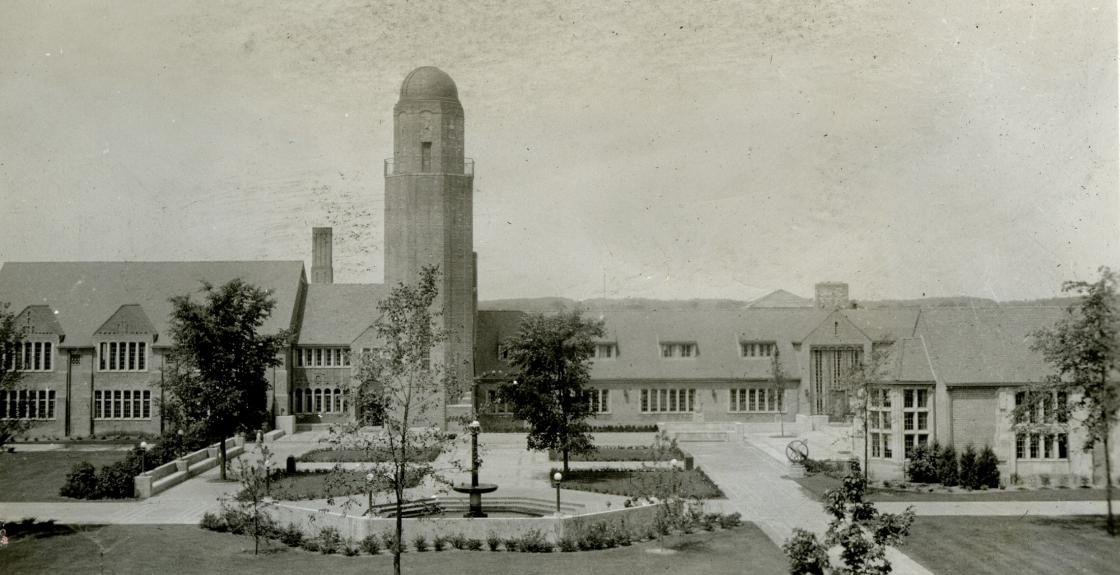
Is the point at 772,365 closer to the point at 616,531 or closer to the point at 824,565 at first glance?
the point at 616,531

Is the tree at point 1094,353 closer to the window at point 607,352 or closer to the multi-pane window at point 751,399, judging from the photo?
the multi-pane window at point 751,399

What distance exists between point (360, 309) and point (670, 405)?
20.0 m

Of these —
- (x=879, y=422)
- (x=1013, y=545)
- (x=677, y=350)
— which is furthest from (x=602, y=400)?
(x=1013, y=545)

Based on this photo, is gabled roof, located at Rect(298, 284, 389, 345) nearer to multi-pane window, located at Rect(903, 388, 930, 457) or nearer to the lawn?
the lawn

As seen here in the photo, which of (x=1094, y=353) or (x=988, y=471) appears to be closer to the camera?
(x=1094, y=353)

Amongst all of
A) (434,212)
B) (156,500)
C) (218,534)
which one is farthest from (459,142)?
(218,534)

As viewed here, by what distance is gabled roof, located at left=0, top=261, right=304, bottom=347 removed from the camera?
189 feet

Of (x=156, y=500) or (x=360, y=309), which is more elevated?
(x=360, y=309)

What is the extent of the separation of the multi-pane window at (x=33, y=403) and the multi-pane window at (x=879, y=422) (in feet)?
142

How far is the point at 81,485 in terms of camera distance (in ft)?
120

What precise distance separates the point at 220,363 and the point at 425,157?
19599 millimetres

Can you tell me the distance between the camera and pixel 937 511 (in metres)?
32.6

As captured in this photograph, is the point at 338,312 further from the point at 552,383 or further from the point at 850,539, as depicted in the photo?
the point at 850,539

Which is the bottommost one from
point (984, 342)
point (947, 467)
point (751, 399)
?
point (947, 467)
